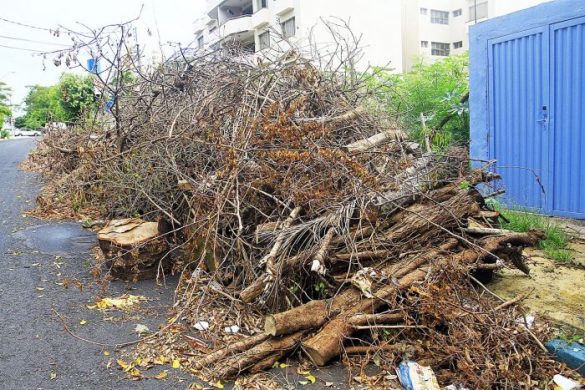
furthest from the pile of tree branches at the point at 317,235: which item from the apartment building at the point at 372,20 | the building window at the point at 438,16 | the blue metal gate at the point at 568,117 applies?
the building window at the point at 438,16

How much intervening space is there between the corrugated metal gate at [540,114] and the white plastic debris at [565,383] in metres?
2.92

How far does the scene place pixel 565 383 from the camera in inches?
111

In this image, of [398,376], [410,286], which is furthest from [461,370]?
[410,286]

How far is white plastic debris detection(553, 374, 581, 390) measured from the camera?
2799 mm

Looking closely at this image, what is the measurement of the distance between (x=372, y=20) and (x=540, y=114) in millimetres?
21790

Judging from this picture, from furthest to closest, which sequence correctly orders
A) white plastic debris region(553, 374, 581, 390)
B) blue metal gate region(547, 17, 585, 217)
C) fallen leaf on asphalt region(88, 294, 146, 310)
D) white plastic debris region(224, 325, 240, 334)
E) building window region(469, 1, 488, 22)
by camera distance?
building window region(469, 1, 488, 22)
blue metal gate region(547, 17, 585, 217)
fallen leaf on asphalt region(88, 294, 146, 310)
white plastic debris region(224, 325, 240, 334)
white plastic debris region(553, 374, 581, 390)

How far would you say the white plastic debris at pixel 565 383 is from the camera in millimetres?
2799

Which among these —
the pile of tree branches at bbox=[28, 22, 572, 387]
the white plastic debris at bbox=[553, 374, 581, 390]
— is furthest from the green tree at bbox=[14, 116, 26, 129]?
the white plastic debris at bbox=[553, 374, 581, 390]

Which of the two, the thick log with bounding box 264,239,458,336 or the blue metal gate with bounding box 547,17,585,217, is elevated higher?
the blue metal gate with bounding box 547,17,585,217

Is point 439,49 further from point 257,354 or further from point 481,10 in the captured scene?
point 257,354

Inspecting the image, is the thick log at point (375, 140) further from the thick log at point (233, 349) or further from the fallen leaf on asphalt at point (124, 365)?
the fallen leaf on asphalt at point (124, 365)

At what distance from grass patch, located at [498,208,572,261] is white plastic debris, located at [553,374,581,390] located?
2.12 m

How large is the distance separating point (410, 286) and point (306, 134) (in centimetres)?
167

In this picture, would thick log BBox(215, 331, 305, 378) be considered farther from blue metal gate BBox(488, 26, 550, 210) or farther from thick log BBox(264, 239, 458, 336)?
blue metal gate BBox(488, 26, 550, 210)
